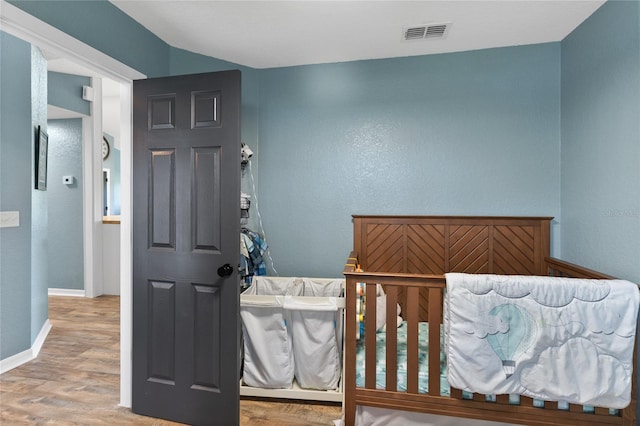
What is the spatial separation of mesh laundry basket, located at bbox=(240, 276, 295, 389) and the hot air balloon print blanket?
97cm

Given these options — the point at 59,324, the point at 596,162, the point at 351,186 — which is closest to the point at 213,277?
the point at 351,186

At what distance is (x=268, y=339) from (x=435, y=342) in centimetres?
99

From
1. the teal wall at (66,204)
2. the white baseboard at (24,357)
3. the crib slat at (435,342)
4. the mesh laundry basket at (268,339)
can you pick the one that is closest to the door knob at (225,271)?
the mesh laundry basket at (268,339)

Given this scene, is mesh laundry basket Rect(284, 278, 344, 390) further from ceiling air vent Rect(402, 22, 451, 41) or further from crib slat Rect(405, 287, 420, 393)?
ceiling air vent Rect(402, 22, 451, 41)

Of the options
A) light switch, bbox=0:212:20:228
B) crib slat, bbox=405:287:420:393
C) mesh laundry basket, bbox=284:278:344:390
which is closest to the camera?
crib slat, bbox=405:287:420:393

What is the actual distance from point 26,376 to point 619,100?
410 cm

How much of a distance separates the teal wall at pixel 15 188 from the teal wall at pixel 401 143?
182cm

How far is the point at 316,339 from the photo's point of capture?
78.7 inches

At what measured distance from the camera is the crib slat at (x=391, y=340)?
164 centimetres

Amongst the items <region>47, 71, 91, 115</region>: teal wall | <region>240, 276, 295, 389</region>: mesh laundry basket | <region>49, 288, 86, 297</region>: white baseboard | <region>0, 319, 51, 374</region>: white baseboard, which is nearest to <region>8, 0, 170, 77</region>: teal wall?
<region>240, 276, 295, 389</region>: mesh laundry basket

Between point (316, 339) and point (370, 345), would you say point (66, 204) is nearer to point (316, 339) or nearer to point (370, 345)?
point (316, 339)

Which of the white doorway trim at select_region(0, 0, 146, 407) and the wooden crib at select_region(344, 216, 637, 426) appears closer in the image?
the white doorway trim at select_region(0, 0, 146, 407)

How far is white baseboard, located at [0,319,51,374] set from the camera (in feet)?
7.81

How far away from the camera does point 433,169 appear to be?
8.32ft
